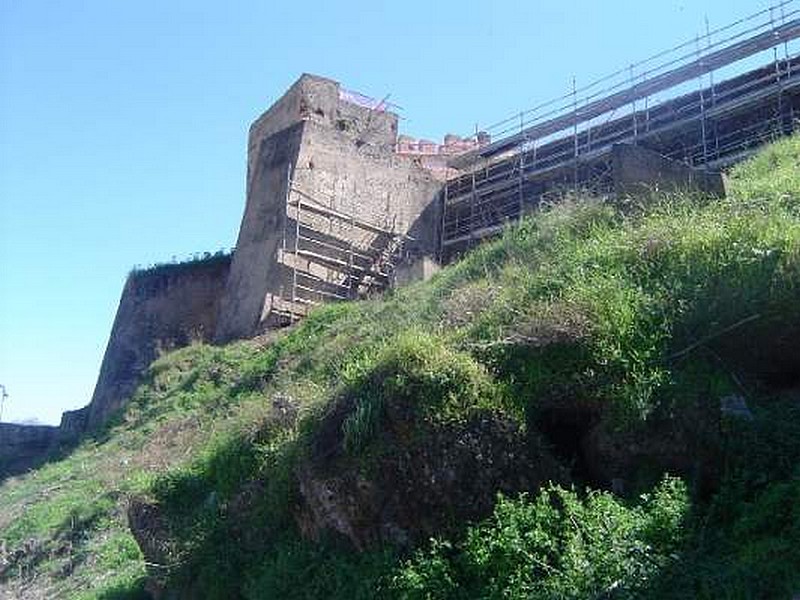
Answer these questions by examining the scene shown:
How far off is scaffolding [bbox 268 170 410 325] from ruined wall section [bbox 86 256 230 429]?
11.1ft

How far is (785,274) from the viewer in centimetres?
688

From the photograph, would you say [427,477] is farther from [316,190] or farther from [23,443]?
[23,443]

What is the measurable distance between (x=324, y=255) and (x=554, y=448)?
45.3 feet

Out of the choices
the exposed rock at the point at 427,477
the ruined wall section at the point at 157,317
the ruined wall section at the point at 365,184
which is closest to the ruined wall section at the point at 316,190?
the ruined wall section at the point at 365,184

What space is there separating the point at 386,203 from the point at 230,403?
8.29 metres

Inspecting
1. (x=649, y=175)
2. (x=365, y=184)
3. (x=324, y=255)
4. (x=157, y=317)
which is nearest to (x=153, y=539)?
(x=649, y=175)

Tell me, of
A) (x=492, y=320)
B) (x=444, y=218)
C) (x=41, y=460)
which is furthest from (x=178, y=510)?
(x=444, y=218)

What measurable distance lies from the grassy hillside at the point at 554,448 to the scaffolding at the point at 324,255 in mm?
9730

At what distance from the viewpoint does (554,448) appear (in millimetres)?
6906

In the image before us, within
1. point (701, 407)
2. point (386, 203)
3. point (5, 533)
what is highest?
point (386, 203)

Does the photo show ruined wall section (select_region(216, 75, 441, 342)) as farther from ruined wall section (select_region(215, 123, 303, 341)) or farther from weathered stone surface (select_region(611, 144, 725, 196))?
weathered stone surface (select_region(611, 144, 725, 196))

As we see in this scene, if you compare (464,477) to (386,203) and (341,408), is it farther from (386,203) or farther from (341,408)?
(386,203)

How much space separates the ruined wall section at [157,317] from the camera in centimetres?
2233

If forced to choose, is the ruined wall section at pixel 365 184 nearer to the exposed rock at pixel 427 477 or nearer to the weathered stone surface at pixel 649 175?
the weathered stone surface at pixel 649 175
